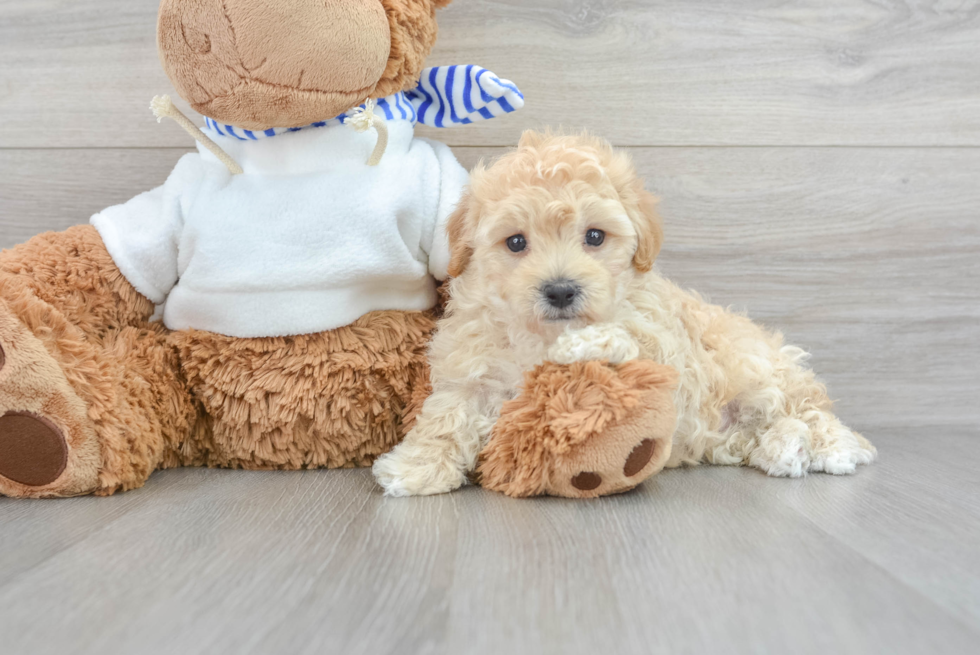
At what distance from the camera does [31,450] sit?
3.15 ft

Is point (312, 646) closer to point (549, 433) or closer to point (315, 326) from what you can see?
point (549, 433)

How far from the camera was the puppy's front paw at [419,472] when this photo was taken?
0.98 metres

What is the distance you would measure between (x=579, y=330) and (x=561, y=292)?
0.22ft

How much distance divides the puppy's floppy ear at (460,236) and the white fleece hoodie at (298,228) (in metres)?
0.07

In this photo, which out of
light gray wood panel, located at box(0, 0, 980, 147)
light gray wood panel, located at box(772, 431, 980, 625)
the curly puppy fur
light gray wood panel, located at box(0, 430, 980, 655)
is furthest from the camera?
light gray wood panel, located at box(0, 0, 980, 147)

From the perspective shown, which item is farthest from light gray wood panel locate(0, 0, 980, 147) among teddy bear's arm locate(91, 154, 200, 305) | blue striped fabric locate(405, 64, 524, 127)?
teddy bear's arm locate(91, 154, 200, 305)

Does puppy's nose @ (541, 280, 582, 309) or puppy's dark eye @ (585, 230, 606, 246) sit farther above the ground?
puppy's dark eye @ (585, 230, 606, 246)

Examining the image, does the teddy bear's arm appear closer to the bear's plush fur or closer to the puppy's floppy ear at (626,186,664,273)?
the bear's plush fur

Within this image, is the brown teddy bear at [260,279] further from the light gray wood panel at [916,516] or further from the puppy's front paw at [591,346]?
the light gray wood panel at [916,516]

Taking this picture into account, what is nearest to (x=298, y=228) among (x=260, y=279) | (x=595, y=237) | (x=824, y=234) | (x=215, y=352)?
(x=260, y=279)

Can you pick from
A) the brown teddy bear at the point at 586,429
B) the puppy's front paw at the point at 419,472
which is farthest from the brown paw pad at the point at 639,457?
the puppy's front paw at the point at 419,472

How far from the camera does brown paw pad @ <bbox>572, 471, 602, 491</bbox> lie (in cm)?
93

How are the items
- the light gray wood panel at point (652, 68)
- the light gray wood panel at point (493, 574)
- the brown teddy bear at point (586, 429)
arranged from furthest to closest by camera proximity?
the light gray wood panel at point (652, 68) < the brown teddy bear at point (586, 429) < the light gray wood panel at point (493, 574)

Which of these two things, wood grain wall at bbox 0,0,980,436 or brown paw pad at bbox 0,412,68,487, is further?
wood grain wall at bbox 0,0,980,436
